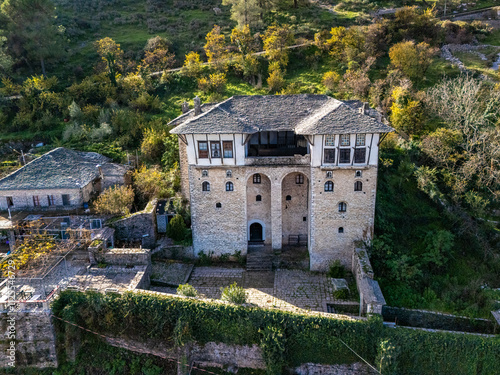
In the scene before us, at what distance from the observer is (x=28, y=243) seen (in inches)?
1104

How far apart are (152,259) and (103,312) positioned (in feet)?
21.5

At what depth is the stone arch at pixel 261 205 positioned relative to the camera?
2953 cm

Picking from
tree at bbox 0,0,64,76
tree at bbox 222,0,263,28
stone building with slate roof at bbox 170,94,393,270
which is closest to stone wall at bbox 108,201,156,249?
stone building with slate roof at bbox 170,94,393,270

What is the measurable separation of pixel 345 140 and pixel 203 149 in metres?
9.26

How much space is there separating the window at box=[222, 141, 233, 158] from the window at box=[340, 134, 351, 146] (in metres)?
7.15

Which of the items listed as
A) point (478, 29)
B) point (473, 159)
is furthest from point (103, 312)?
point (478, 29)

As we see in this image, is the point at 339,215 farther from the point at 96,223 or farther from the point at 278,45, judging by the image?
the point at 278,45

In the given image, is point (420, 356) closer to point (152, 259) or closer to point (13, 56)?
point (152, 259)

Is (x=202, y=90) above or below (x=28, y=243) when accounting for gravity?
above

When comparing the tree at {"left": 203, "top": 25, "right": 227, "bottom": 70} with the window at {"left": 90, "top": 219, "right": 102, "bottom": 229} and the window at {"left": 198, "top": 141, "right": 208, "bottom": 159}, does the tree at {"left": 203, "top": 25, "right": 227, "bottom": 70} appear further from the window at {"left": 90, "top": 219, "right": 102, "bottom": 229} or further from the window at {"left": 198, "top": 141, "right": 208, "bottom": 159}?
the window at {"left": 90, "top": 219, "right": 102, "bottom": 229}

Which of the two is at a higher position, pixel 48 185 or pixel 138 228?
pixel 48 185

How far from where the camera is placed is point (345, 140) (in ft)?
84.7

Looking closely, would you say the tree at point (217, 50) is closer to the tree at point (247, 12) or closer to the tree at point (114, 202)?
the tree at point (247, 12)

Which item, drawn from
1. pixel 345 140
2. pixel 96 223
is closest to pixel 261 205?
pixel 345 140
